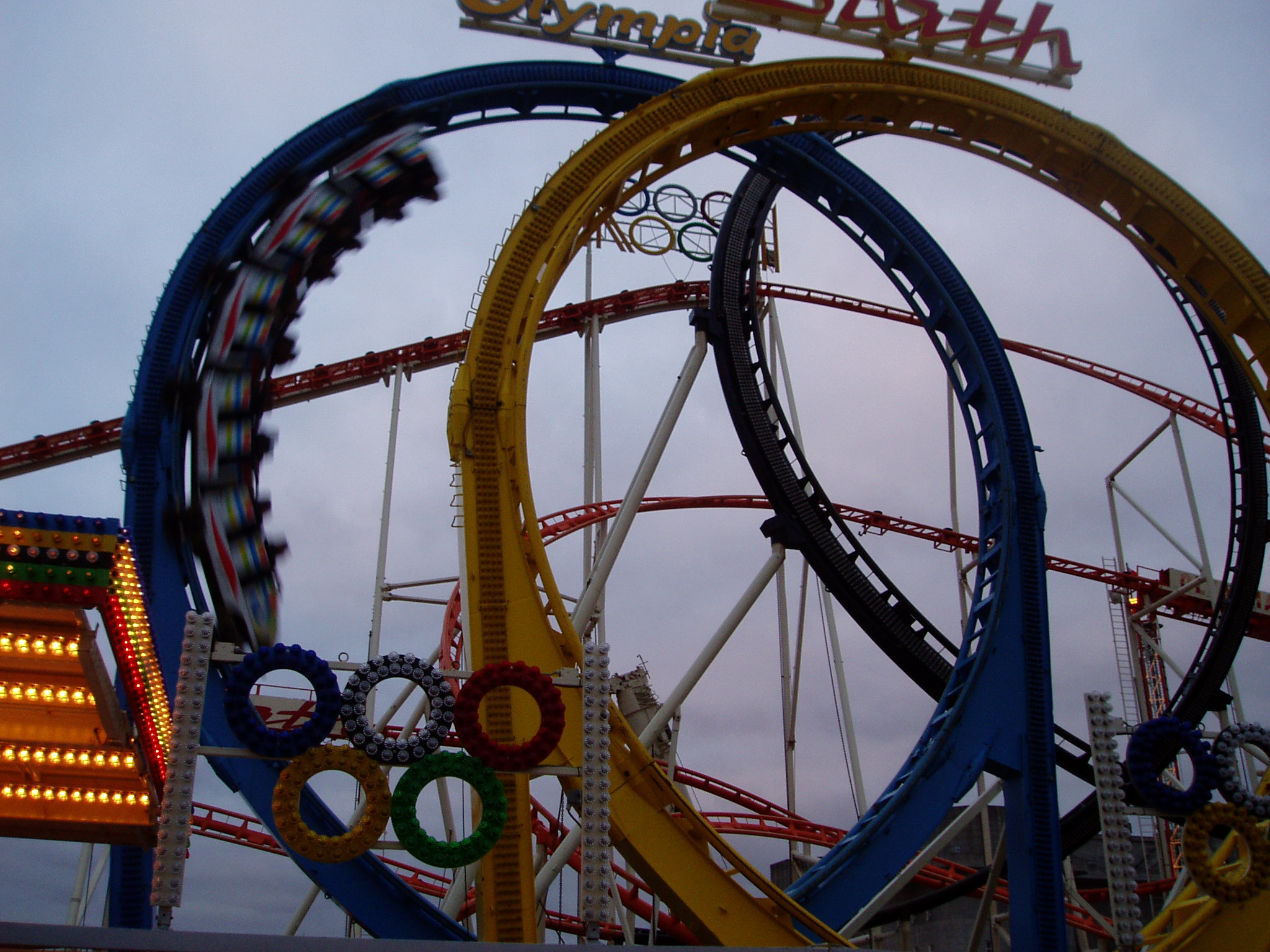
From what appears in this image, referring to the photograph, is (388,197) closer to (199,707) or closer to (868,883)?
(199,707)

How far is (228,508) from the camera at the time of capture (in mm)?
8336

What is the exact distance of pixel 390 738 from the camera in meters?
5.98

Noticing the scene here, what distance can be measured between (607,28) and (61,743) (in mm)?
8199

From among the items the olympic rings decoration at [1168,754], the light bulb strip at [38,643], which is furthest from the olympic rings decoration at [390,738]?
the olympic rings decoration at [1168,754]

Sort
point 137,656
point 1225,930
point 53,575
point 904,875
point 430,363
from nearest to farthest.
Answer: point 53,575 < point 137,656 < point 1225,930 < point 904,875 < point 430,363

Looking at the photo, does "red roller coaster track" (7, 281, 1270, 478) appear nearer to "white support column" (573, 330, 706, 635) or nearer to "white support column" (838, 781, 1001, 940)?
"white support column" (573, 330, 706, 635)

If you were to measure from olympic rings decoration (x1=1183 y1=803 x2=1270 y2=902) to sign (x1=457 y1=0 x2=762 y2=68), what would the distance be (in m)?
8.00

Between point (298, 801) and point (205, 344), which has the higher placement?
point (205, 344)

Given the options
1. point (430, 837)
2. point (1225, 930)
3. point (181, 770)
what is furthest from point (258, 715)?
point (1225, 930)

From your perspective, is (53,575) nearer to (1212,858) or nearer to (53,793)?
(53,793)

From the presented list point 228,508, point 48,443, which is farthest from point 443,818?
point 48,443

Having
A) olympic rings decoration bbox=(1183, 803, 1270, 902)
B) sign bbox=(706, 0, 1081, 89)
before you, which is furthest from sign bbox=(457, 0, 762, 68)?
olympic rings decoration bbox=(1183, 803, 1270, 902)

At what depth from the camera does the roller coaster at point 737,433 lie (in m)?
7.34

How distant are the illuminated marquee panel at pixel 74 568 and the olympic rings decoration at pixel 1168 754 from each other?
6.07 m
